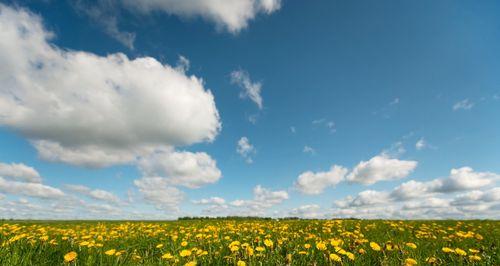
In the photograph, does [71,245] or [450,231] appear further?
[450,231]

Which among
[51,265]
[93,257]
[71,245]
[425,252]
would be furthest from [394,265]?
[71,245]

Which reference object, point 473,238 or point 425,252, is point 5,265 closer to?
point 425,252

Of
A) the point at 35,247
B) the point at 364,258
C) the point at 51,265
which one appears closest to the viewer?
the point at 51,265

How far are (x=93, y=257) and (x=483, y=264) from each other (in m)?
6.53

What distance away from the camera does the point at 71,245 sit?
6.03 meters

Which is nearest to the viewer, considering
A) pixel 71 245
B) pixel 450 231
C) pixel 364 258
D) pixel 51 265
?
pixel 51 265

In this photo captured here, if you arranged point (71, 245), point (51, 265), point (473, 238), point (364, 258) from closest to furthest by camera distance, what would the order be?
1. point (51, 265)
2. point (364, 258)
3. point (71, 245)
4. point (473, 238)

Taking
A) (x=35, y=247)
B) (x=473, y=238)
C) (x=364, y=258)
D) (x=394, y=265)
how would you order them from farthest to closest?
(x=473, y=238) → (x=35, y=247) → (x=364, y=258) → (x=394, y=265)

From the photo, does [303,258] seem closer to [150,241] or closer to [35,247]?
[150,241]

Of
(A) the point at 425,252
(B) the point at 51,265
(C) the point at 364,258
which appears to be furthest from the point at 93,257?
(A) the point at 425,252

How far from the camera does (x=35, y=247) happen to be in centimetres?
555

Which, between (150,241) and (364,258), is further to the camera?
(150,241)

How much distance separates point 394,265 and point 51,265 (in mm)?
5494

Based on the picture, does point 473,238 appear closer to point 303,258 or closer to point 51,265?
point 303,258
